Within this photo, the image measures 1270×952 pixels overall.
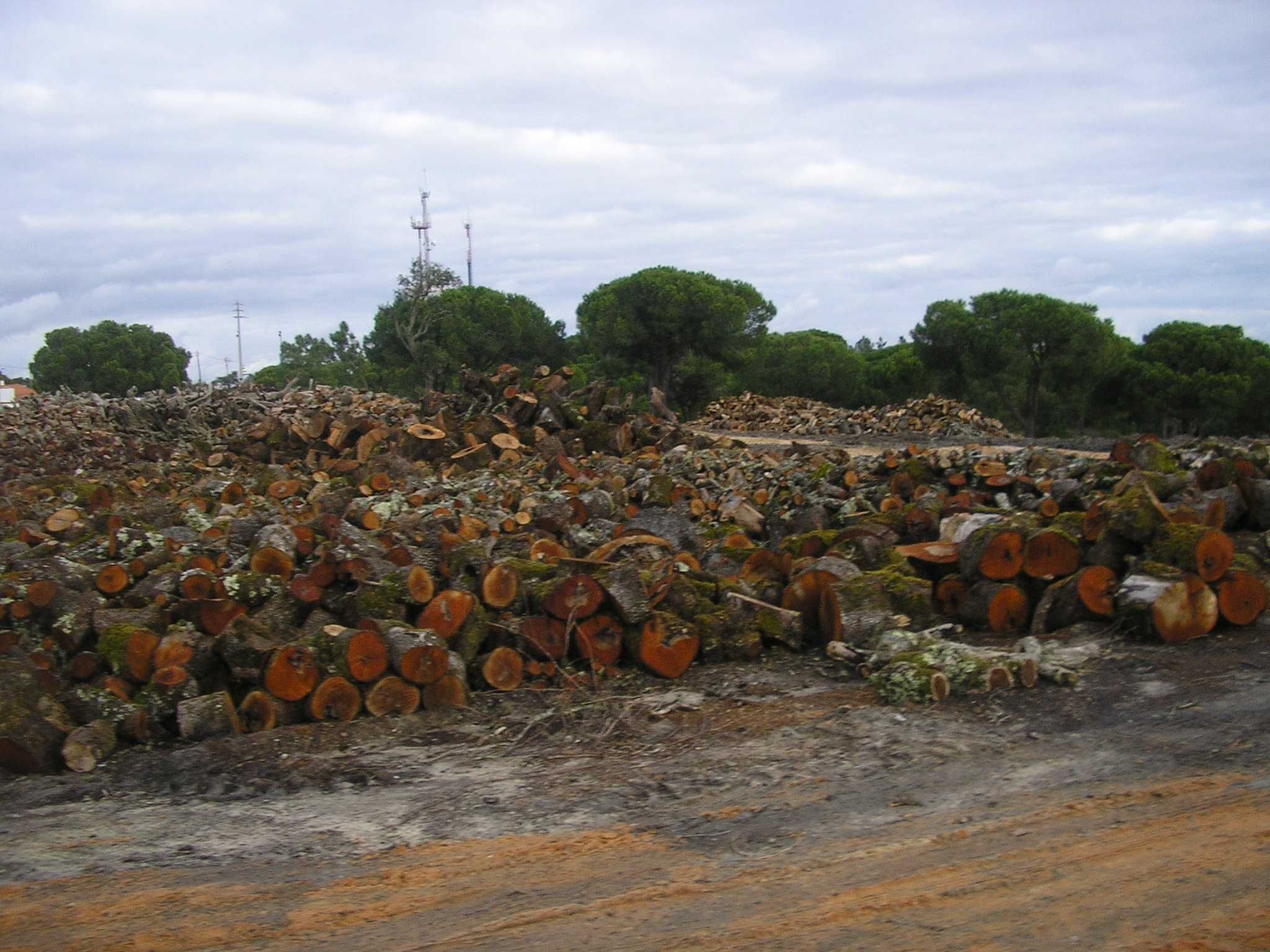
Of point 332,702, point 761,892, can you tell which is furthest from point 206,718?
point 761,892

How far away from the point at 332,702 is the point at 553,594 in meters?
1.37

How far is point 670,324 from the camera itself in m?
30.8

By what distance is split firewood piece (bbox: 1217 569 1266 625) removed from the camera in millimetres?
5840

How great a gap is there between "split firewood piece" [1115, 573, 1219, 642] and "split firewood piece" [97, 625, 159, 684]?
553 cm

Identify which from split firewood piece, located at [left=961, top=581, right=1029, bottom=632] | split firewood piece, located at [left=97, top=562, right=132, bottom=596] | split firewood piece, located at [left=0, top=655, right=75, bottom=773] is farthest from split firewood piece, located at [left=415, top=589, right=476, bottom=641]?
split firewood piece, located at [left=961, top=581, right=1029, bottom=632]

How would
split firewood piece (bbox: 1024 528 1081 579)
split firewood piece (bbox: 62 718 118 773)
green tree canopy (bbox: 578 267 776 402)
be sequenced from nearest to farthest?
split firewood piece (bbox: 62 718 118 773)
split firewood piece (bbox: 1024 528 1081 579)
green tree canopy (bbox: 578 267 776 402)

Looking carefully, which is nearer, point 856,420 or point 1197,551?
point 1197,551

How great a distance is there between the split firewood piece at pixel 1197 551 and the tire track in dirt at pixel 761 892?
2.02 meters

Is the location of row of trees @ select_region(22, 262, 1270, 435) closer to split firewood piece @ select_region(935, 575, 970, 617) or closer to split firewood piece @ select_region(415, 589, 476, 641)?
split firewood piece @ select_region(935, 575, 970, 617)

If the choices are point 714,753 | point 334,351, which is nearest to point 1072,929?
point 714,753

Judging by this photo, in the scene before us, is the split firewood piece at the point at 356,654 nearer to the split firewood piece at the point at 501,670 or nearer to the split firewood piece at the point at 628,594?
the split firewood piece at the point at 501,670

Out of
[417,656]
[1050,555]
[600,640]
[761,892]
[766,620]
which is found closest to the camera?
[761,892]

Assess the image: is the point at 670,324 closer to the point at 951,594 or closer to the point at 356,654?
the point at 951,594

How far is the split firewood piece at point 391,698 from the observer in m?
5.50
